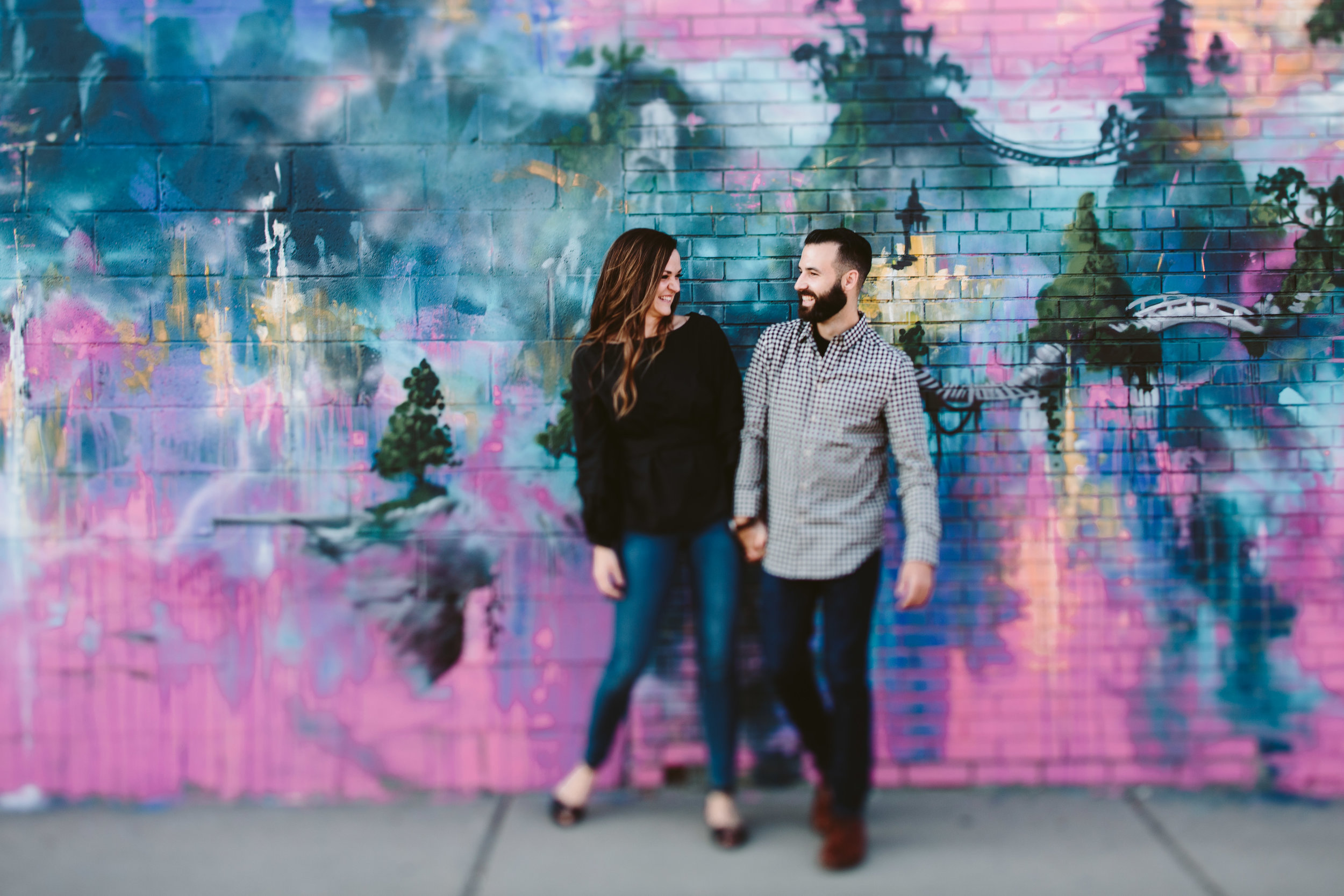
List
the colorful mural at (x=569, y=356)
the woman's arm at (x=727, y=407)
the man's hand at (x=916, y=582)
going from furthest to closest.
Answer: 1. the colorful mural at (x=569, y=356)
2. the woman's arm at (x=727, y=407)
3. the man's hand at (x=916, y=582)

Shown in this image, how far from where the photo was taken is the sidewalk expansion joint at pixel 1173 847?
110 inches

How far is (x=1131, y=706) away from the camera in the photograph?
136 inches

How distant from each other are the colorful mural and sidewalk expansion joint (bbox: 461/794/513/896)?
0.36 feet

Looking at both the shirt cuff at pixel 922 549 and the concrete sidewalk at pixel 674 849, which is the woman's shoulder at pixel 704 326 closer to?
the shirt cuff at pixel 922 549

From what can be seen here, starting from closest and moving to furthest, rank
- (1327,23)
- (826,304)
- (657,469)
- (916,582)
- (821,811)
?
1. (916,582)
2. (826,304)
3. (657,469)
4. (821,811)
5. (1327,23)

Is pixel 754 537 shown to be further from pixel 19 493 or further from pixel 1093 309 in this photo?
pixel 19 493

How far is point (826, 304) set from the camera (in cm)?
287

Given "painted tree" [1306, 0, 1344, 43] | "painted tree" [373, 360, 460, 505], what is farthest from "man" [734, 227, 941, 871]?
"painted tree" [1306, 0, 1344, 43]

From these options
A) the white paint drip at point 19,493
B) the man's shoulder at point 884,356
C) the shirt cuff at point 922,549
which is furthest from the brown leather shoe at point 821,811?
the white paint drip at point 19,493

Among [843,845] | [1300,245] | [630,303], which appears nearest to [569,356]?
[630,303]

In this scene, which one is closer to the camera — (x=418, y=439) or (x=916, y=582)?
(x=916, y=582)

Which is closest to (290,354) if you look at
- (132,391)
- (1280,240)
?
(132,391)

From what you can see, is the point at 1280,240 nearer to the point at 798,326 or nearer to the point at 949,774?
the point at 798,326

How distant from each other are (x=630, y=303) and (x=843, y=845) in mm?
1892
